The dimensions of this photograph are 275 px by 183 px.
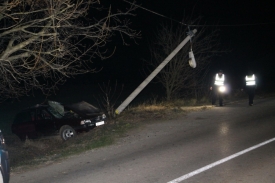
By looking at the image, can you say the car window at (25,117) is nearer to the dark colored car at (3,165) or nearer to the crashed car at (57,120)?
the crashed car at (57,120)

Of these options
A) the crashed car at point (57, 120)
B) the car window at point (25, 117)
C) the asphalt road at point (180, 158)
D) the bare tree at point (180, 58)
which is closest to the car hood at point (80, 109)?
the crashed car at point (57, 120)

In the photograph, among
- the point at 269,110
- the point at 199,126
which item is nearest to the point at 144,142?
the point at 199,126

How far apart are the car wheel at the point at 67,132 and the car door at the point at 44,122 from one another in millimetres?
423

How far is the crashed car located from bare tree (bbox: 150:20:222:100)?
Answer: 9.01 meters

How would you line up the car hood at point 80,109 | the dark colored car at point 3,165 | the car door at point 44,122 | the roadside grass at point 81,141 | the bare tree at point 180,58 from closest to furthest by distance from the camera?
the dark colored car at point 3,165 < the roadside grass at point 81,141 < the car door at point 44,122 < the car hood at point 80,109 < the bare tree at point 180,58

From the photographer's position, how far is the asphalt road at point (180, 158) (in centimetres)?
734

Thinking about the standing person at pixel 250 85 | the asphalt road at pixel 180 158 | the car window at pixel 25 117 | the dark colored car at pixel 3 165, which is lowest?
the asphalt road at pixel 180 158

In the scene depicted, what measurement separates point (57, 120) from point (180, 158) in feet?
21.3

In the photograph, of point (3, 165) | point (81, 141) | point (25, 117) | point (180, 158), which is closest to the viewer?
point (3, 165)

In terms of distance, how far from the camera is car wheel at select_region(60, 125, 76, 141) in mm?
13484

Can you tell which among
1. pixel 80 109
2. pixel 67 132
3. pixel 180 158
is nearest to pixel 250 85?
pixel 80 109

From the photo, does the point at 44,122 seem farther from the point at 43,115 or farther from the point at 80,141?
the point at 80,141

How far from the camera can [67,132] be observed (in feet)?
44.5

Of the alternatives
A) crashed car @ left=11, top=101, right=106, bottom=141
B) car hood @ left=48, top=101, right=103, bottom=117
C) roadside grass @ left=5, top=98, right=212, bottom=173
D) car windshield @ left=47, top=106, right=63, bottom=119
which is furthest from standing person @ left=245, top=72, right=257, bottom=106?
car windshield @ left=47, top=106, right=63, bottom=119
